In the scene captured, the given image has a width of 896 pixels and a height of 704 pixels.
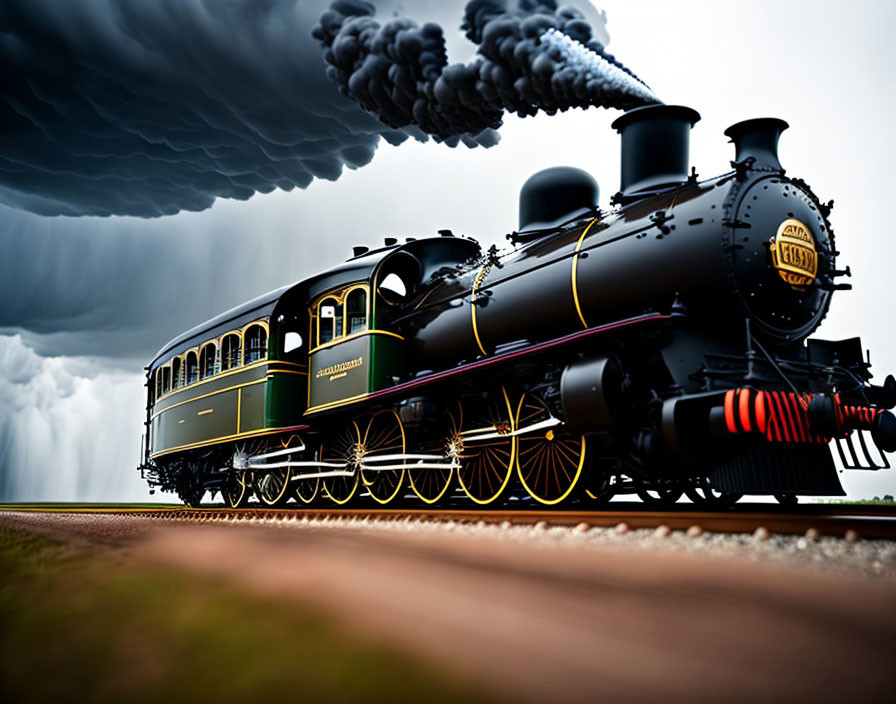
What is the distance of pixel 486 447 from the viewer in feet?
27.3

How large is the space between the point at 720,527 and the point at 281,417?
739 centimetres

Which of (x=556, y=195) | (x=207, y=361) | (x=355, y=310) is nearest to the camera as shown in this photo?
(x=556, y=195)

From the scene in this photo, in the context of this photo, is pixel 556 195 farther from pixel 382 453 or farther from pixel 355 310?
pixel 382 453

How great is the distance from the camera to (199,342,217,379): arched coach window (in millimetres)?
12523

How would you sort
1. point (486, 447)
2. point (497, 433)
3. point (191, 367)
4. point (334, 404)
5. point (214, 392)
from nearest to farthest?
point (497, 433), point (486, 447), point (334, 404), point (214, 392), point (191, 367)

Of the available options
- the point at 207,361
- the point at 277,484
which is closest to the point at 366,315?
the point at 277,484

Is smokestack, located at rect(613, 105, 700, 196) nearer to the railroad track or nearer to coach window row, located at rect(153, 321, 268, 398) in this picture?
the railroad track

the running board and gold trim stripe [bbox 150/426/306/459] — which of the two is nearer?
the running board

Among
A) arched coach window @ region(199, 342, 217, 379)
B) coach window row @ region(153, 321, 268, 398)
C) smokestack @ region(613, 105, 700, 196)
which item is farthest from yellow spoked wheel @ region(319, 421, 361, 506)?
smokestack @ region(613, 105, 700, 196)

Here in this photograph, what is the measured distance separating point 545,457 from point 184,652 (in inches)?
235

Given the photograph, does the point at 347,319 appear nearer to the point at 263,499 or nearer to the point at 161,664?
the point at 263,499

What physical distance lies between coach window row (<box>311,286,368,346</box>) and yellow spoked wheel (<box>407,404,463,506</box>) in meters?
1.78

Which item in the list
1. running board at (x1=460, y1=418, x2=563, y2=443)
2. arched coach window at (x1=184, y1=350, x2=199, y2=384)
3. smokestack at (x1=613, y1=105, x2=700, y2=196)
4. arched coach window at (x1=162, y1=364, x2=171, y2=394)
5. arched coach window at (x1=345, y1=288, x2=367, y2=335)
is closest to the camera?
running board at (x1=460, y1=418, x2=563, y2=443)

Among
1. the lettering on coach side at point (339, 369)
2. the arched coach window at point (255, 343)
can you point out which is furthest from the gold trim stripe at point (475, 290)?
the arched coach window at point (255, 343)
